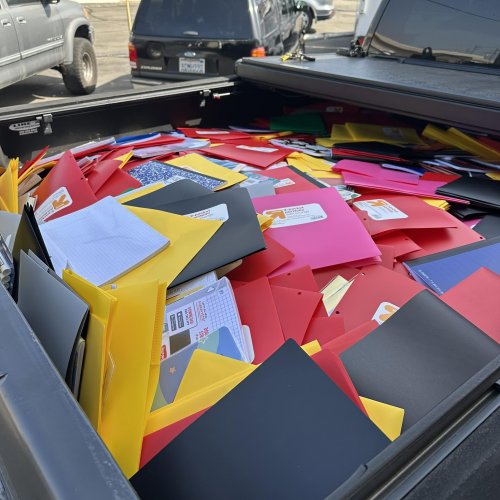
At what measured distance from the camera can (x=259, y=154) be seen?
227cm

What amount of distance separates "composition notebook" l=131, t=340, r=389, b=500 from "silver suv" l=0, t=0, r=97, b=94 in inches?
200

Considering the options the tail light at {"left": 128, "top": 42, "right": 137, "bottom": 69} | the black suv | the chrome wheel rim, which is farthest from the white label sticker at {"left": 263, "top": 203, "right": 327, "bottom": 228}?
the chrome wheel rim

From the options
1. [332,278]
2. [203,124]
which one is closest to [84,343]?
[332,278]

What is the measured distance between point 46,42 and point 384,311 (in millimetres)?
5534

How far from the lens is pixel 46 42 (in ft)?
17.9

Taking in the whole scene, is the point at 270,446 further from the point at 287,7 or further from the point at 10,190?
the point at 287,7

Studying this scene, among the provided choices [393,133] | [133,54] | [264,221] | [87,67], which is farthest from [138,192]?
[87,67]

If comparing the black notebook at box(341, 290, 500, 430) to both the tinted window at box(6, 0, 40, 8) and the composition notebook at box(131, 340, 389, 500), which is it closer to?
the composition notebook at box(131, 340, 389, 500)

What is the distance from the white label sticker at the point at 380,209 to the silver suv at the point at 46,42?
4439 millimetres

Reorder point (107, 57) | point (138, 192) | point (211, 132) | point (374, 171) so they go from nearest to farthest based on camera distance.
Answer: point (138, 192) → point (374, 171) → point (211, 132) → point (107, 57)

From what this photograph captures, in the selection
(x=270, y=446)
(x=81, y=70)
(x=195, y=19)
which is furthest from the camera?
(x=81, y=70)

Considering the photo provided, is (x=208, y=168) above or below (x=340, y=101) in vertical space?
below

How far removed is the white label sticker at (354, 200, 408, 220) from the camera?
1.75 m

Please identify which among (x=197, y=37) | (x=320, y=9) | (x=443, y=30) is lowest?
(x=320, y=9)
